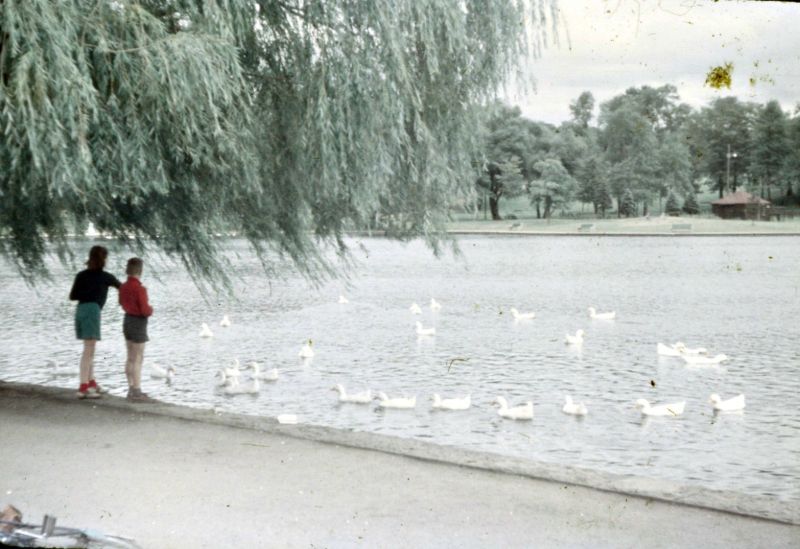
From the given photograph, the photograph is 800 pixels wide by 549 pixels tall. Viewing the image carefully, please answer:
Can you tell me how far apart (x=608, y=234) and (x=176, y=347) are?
239 ft

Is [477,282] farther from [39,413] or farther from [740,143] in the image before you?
[39,413]

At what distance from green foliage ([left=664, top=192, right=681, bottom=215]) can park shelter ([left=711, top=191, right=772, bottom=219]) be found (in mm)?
3640

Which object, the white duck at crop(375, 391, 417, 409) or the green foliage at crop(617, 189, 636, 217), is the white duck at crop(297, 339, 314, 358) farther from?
the green foliage at crop(617, 189, 636, 217)

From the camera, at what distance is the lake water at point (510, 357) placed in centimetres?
1338

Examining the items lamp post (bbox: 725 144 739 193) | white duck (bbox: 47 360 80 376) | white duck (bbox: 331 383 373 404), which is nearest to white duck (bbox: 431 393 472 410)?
white duck (bbox: 331 383 373 404)

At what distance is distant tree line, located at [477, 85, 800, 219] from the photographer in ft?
139

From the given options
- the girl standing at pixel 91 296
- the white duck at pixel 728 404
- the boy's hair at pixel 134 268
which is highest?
the boy's hair at pixel 134 268

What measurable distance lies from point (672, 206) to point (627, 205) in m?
5.00

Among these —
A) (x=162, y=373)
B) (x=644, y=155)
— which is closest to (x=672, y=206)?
(x=644, y=155)

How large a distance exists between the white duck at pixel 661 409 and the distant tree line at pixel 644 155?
867 inches

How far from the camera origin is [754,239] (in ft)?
275

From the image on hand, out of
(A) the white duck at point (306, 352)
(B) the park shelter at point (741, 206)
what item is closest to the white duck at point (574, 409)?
(A) the white duck at point (306, 352)

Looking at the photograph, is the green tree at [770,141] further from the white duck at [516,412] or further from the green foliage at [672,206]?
the green foliage at [672,206]

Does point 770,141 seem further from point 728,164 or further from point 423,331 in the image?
point 423,331
